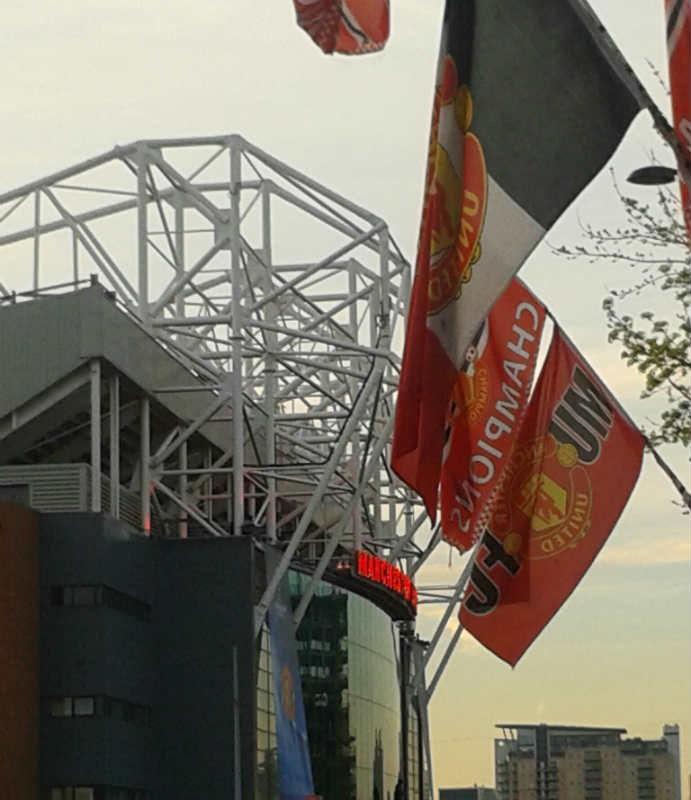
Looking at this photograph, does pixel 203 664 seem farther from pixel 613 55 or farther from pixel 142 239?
pixel 613 55

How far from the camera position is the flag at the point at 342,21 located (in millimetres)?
23281

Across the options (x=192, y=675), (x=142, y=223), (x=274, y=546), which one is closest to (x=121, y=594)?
(x=192, y=675)

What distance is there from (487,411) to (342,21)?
4.12m

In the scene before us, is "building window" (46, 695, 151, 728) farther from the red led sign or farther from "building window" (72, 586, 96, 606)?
the red led sign

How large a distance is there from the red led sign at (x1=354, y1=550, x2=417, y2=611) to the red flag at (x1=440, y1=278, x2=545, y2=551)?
2093 inches

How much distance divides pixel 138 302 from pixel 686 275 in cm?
4990

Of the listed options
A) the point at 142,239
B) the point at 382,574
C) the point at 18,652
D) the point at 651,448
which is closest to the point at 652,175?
the point at 651,448

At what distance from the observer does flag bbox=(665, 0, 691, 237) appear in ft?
53.9

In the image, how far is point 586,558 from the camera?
78.5 feet

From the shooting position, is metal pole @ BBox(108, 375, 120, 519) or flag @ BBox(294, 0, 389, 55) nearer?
flag @ BBox(294, 0, 389, 55)

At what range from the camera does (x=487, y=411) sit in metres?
24.1

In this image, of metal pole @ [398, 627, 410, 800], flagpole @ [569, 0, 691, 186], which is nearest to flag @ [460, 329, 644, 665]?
flagpole @ [569, 0, 691, 186]

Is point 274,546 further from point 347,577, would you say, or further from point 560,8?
point 560,8

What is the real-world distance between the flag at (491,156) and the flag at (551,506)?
4784mm
